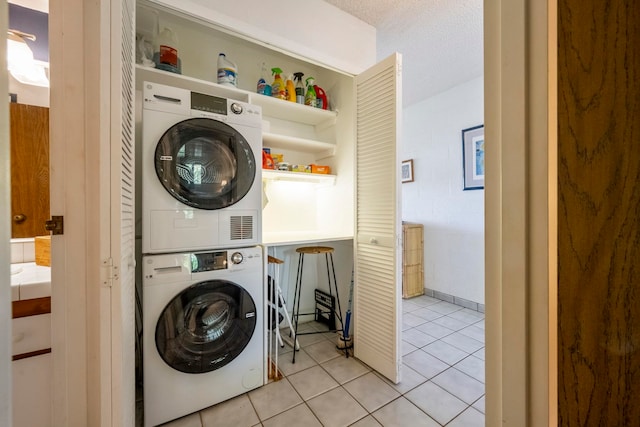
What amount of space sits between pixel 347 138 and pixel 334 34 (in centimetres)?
76

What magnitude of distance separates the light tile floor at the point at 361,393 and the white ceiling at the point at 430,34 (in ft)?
8.63

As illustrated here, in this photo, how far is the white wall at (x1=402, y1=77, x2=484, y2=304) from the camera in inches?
112

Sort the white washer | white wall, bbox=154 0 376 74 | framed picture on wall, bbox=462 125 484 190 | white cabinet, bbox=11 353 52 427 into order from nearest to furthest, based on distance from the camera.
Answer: white cabinet, bbox=11 353 52 427 → the white washer → white wall, bbox=154 0 376 74 → framed picture on wall, bbox=462 125 484 190

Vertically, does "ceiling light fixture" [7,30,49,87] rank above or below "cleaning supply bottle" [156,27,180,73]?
below

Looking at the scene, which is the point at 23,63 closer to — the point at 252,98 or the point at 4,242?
the point at 252,98

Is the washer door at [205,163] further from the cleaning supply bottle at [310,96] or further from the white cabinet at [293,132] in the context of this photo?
the cleaning supply bottle at [310,96]

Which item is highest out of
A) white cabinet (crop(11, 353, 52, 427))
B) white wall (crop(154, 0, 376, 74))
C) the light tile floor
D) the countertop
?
white wall (crop(154, 0, 376, 74))

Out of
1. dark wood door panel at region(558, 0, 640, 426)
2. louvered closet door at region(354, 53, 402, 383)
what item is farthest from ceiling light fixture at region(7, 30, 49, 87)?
dark wood door panel at region(558, 0, 640, 426)

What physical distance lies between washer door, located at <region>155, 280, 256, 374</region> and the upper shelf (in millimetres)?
1254

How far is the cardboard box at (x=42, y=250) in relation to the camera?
1.22 metres

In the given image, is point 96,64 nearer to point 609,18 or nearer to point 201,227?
point 201,227

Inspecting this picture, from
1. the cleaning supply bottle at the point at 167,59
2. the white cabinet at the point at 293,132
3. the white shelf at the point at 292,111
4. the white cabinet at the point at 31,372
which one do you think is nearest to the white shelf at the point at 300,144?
the white cabinet at the point at 293,132

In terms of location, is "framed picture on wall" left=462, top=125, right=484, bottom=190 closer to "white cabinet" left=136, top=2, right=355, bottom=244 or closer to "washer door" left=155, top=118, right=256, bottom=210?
"white cabinet" left=136, top=2, right=355, bottom=244

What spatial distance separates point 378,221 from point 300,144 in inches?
39.4
